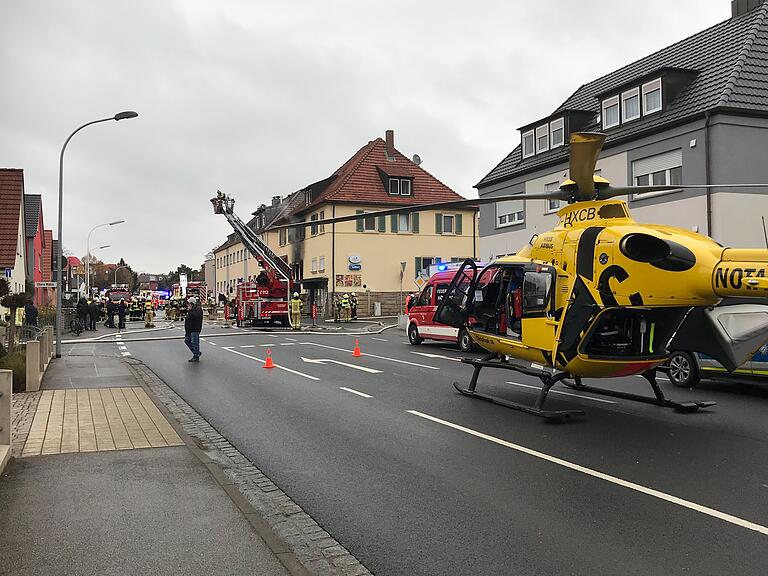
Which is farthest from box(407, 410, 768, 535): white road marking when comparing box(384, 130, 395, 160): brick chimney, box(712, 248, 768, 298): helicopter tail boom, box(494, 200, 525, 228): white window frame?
box(384, 130, 395, 160): brick chimney

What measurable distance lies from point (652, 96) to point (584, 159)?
57.9 ft

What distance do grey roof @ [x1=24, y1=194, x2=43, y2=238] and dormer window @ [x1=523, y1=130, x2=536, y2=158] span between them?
3182cm

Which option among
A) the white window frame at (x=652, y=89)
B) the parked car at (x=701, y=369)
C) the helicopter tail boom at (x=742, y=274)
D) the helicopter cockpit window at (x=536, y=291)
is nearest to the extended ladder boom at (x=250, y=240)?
the white window frame at (x=652, y=89)

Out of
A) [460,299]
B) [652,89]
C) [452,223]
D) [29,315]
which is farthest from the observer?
[452,223]

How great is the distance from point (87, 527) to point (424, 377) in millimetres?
10414

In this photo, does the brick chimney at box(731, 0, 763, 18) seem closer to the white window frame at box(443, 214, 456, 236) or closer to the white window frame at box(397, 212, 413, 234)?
the white window frame at box(443, 214, 456, 236)

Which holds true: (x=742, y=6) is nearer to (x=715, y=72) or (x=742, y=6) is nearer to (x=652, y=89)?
(x=715, y=72)

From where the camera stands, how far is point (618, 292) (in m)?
9.47

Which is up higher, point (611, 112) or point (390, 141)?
point (390, 141)

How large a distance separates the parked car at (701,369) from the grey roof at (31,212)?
42.4 metres

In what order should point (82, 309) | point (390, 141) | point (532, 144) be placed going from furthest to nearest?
point (390, 141), point (82, 309), point (532, 144)

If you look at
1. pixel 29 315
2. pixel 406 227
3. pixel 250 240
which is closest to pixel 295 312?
pixel 250 240

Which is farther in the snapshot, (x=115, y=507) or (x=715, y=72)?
(x=715, y=72)

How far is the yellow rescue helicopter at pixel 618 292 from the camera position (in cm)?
883
